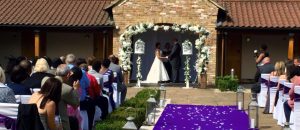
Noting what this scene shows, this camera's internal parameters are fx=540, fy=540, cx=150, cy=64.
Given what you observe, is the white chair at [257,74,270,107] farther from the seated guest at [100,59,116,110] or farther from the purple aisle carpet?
the seated guest at [100,59,116,110]

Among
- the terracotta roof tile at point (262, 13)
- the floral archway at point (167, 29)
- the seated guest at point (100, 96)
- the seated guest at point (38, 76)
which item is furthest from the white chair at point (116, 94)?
the terracotta roof tile at point (262, 13)

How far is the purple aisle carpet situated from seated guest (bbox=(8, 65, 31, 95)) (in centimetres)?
400

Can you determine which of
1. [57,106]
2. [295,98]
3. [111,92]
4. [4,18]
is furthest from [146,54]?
[57,106]

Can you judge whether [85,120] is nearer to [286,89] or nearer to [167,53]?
[286,89]

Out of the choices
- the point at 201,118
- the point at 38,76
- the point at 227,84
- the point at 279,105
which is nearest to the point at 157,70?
Result: the point at 227,84

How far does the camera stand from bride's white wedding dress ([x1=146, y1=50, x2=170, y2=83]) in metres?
21.8

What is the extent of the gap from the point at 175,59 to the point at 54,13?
5986 millimetres

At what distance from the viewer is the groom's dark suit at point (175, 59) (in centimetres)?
2211

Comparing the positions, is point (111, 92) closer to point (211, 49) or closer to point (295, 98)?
point (295, 98)

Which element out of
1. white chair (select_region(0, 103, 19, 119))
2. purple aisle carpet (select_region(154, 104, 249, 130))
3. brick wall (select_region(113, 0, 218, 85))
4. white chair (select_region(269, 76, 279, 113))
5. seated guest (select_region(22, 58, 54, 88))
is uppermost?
brick wall (select_region(113, 0, 218, 85))

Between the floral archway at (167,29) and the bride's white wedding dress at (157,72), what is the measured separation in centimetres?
101

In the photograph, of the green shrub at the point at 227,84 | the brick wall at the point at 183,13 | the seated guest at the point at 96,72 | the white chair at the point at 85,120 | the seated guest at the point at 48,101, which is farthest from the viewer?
the brick wall at the point at 183,13

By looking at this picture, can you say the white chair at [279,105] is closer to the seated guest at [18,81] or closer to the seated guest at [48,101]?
the seated guest at [18,81]

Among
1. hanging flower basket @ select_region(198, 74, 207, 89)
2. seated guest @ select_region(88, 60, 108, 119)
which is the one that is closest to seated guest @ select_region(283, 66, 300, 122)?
seated guest @ select_region(88, 60, 108, 119)
